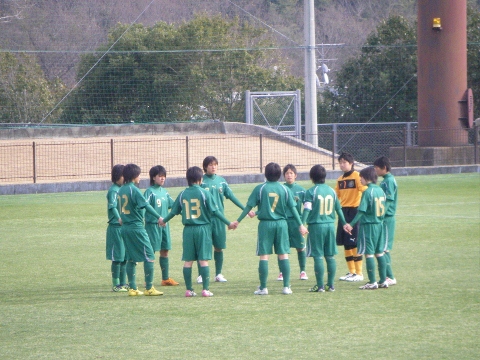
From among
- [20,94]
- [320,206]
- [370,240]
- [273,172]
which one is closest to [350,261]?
[370,240]

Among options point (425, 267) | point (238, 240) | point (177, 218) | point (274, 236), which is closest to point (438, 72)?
point (177, 218)

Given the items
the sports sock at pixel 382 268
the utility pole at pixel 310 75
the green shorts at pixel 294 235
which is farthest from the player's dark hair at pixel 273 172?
the utility pole at pixel 310 75

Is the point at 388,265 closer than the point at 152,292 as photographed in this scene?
No

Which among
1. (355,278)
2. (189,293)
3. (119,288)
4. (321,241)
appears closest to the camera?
(321,241)

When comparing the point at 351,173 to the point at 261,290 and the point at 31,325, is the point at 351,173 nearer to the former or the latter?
the point at 261,290

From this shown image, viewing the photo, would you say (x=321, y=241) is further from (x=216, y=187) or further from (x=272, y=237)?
(x=216, y=187)

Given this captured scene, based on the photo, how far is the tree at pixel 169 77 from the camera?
1426 inches

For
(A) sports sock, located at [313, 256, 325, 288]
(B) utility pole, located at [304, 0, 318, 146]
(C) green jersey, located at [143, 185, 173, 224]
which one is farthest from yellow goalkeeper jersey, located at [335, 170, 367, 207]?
(B) utility pole, located at [304, 0, 318, 146]

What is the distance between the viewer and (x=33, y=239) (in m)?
14.1

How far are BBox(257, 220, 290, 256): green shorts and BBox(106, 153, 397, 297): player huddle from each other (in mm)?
11

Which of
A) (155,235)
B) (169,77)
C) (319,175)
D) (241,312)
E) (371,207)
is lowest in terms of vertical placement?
(241,312)

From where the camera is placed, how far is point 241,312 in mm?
7832

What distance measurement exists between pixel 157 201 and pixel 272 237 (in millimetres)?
1614

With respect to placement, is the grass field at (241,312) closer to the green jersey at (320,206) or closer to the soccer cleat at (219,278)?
the soccer cleat at (219,278)
